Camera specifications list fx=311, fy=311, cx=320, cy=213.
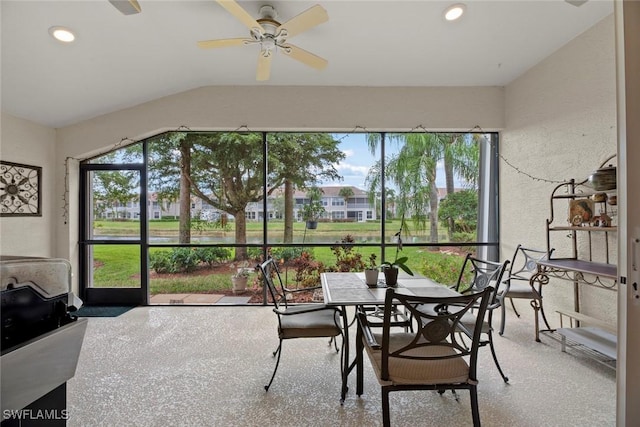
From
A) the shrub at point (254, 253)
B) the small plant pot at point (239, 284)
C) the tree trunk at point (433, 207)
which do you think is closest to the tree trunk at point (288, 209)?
the shrub at point (254, 253)

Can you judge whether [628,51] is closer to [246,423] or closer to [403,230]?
[246,423]

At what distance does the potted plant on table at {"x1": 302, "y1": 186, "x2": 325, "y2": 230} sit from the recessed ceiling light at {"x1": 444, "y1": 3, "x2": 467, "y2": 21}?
238 centimetres

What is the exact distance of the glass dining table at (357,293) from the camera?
6.78ft

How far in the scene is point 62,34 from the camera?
2.68 m

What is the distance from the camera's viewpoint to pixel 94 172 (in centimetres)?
429

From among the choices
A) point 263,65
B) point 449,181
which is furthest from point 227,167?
point 449,181

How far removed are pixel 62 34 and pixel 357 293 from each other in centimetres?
330

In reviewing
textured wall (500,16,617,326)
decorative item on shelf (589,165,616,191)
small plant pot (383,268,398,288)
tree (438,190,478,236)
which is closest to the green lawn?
tree (438,190,478,236)

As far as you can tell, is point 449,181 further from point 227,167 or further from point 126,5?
point 126,5

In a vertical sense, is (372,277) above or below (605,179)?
below

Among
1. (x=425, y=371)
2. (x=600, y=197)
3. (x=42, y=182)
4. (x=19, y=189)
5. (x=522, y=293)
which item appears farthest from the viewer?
(x=42, y=182)

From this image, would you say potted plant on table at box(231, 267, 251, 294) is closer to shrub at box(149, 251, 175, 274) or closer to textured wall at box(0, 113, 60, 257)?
shrub at box(149, 251, 175, 274)

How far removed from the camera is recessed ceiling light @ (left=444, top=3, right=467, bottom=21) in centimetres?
266

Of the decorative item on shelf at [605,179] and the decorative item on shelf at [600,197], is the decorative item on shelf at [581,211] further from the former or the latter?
the decorative item on shelf at [605,179]
